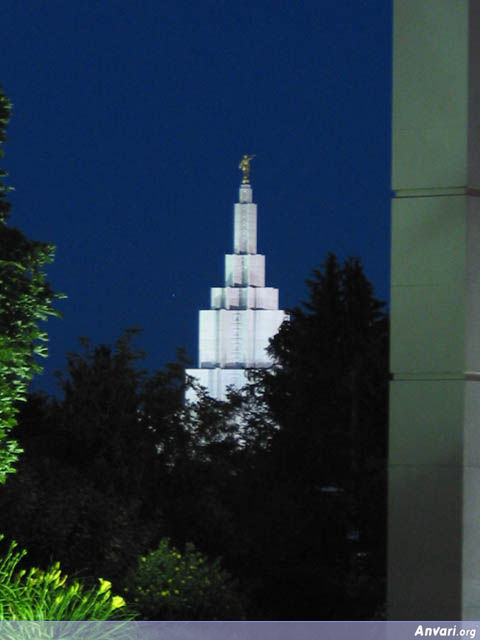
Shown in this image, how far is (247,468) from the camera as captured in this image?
96.7 ft

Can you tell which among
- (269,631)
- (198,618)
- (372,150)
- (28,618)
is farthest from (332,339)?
(372,150)

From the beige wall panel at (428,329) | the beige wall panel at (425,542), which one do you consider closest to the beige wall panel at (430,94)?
the beige wall panel at (428,329)

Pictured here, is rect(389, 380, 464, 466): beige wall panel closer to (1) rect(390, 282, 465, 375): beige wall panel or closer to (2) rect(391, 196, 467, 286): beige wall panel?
(1) rect(390, 282, 465, 375): beige wall panel

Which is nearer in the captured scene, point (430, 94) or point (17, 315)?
point (430, 94)

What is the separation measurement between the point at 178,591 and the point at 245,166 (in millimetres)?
104803

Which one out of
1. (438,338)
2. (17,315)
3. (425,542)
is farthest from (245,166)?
(425,542)

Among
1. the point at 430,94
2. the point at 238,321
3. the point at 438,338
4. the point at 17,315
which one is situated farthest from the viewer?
the point at 238,321

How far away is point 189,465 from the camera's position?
2664 centimetres

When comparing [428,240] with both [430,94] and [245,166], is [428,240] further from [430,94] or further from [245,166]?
[245,166]

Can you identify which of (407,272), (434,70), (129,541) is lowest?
(129,541)

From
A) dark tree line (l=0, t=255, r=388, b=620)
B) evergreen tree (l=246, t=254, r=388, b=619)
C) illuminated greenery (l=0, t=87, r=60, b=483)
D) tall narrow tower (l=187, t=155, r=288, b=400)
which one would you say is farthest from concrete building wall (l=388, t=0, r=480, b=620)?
tall narrow tower (l=187, t=155, r=288, b=400)

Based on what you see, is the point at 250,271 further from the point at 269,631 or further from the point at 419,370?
the point at 419,370

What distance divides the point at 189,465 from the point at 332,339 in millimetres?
10940

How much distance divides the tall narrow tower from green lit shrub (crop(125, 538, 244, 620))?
292 ft
